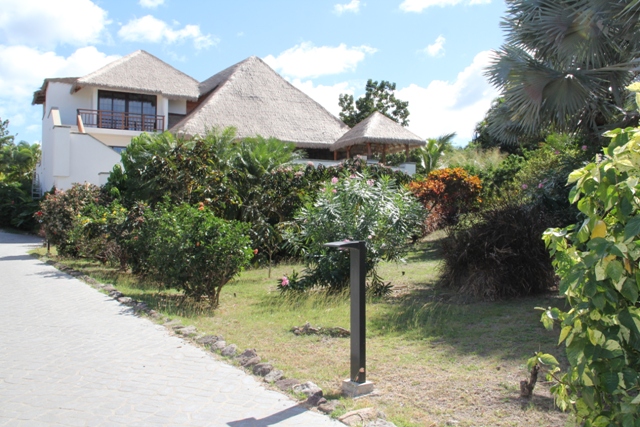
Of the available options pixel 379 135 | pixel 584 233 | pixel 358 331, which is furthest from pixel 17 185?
pixel 584 233

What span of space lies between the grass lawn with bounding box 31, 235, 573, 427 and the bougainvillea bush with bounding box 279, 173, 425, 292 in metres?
0.43

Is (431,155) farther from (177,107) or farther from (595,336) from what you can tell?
(595,336)

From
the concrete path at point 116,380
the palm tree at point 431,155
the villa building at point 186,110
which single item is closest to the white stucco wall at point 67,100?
the villa building at point 186,110

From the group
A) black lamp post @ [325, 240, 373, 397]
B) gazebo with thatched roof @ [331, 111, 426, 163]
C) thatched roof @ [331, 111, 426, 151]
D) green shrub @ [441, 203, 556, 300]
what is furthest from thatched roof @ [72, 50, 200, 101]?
black lamp post @ [325, 240, 373, 397]

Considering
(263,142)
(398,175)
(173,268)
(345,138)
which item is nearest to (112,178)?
(263,142)

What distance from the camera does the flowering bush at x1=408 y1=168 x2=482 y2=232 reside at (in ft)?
58.1

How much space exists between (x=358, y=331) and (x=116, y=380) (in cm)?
238

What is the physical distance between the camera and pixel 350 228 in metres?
9.59

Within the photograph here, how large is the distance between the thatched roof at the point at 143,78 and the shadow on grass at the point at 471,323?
23.7 meters

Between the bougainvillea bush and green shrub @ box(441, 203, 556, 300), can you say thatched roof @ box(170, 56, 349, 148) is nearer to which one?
the bougainvillea bush

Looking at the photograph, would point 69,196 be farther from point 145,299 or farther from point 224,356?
point 224,356

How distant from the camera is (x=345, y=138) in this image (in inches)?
1105

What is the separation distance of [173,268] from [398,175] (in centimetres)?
1043

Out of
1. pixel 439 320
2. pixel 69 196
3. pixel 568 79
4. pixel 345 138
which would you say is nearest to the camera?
pixel 439 320
